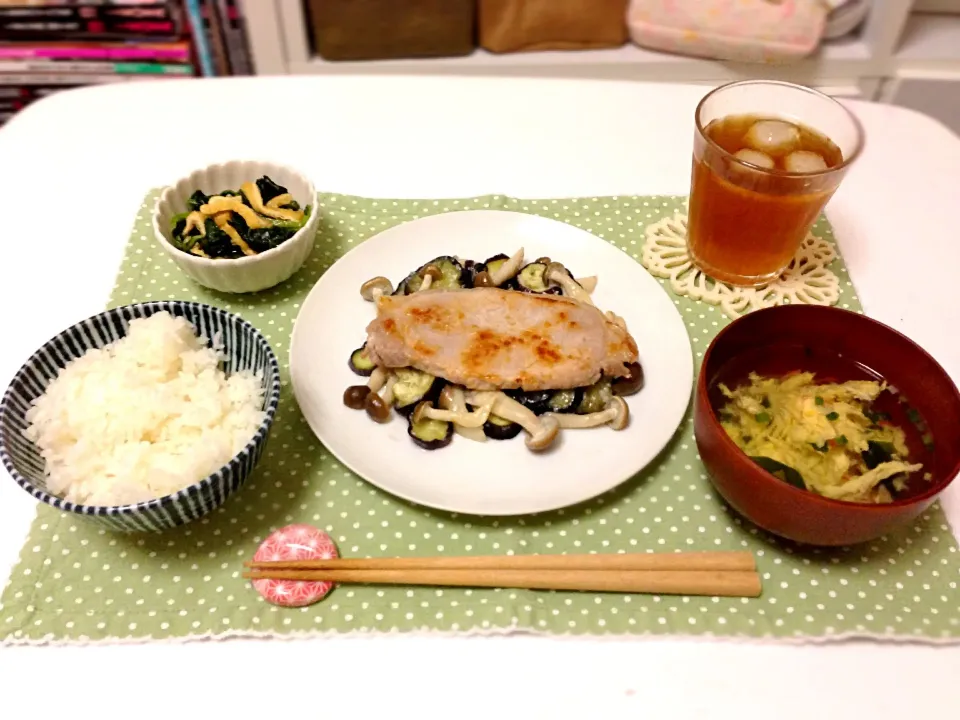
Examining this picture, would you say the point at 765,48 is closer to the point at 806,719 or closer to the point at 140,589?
the point at 806,719

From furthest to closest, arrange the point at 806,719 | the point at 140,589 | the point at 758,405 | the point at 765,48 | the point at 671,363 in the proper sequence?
1. the point at 765,48
2. the point at 671,363
3. the point at 758,405
4. the point at 140,589
5. the point at 806,719

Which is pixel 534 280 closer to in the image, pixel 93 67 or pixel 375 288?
pixel 375 288

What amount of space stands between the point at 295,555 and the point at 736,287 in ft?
3.19

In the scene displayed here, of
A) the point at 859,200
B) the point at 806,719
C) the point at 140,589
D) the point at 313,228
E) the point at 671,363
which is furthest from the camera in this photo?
the point at 859,200

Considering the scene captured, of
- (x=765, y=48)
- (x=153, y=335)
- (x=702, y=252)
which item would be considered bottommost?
(x=765, y=48)

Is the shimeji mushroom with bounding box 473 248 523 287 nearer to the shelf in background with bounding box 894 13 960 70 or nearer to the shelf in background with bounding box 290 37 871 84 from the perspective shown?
the shelf in background with bounding box 290 37 871 84

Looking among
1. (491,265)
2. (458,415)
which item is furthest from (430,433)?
(491,265)

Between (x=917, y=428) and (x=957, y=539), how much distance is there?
0.17 m

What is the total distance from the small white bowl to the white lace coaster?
69 cm

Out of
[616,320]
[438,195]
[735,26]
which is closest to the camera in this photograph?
[616,320]

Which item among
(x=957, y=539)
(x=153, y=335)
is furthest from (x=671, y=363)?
(x=153, y=335)

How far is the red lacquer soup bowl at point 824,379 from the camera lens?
966 mm

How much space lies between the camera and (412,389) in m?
1.20

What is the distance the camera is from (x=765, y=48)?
2.71 meters
